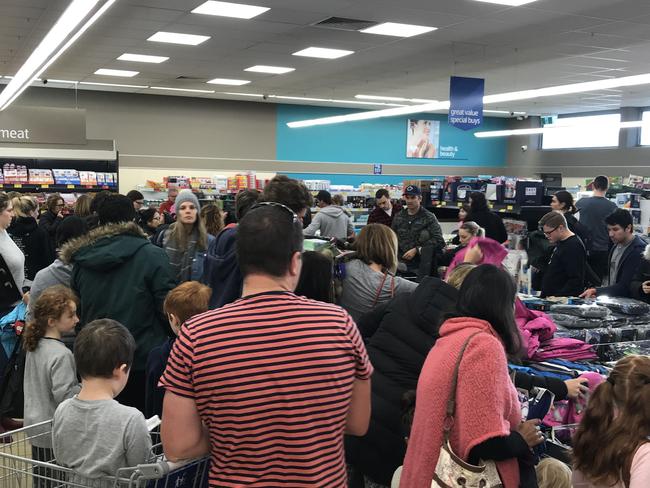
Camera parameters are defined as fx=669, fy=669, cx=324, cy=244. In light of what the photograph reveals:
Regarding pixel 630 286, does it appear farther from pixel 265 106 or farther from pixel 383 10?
pixel 265 106

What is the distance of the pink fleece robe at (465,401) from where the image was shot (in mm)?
1993

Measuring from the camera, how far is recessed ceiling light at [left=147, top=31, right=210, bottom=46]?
9094 mm

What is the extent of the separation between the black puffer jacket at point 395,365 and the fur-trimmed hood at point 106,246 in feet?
4.42

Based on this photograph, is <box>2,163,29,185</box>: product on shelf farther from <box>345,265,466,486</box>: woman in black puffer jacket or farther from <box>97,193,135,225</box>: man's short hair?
<box>345,265,466,486</box>: woman in black puffer jacket

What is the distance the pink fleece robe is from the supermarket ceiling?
5925 millimetres

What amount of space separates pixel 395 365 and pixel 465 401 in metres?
0.74

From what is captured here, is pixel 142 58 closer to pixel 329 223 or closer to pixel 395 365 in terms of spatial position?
pixel 329 223

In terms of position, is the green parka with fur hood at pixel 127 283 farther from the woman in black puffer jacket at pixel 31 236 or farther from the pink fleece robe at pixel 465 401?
the woman in black puffer jacket at pixel 31 236

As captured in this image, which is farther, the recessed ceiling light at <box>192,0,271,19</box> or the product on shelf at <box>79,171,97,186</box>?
the product on shelf at <box>79,171,97,186</box>

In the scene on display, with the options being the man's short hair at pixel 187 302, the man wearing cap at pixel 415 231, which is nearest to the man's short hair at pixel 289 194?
the man's short hair at pixel 187 302

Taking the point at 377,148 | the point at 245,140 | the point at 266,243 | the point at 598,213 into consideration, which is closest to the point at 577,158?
the point at 377,148

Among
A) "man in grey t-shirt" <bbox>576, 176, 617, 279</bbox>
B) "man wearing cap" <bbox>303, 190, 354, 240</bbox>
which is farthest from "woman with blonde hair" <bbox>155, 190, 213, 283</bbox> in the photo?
"man in grey t-shirt" <bbox>576, 176, 617, 279</bbox>

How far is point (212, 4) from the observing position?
754cm

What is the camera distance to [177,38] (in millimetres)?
9328
